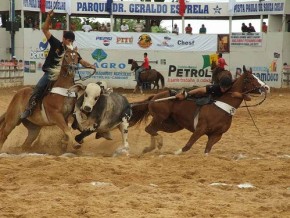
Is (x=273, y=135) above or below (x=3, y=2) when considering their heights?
below

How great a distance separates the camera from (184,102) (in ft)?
38.4

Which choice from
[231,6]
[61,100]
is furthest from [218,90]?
[231,6]

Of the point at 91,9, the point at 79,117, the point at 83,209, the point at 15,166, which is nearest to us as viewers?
the point at 83,209

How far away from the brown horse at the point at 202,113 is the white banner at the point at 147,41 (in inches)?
779

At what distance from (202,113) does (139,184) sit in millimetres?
3344

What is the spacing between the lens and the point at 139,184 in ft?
27.1

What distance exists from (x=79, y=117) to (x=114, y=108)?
2.17 feet

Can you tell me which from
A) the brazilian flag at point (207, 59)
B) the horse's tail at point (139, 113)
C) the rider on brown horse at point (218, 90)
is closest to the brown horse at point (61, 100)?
the horse's tail at point (139, 113)

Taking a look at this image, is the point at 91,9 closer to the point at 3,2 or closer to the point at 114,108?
the point at 3,2

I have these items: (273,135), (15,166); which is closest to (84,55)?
(273,135)

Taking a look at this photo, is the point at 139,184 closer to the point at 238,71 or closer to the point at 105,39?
the point at 238,71

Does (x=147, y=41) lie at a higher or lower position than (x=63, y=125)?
higher

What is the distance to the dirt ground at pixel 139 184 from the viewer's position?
6.82 meters

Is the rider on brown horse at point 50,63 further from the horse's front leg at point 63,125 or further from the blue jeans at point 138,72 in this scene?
the blue jeans at point 138,72
